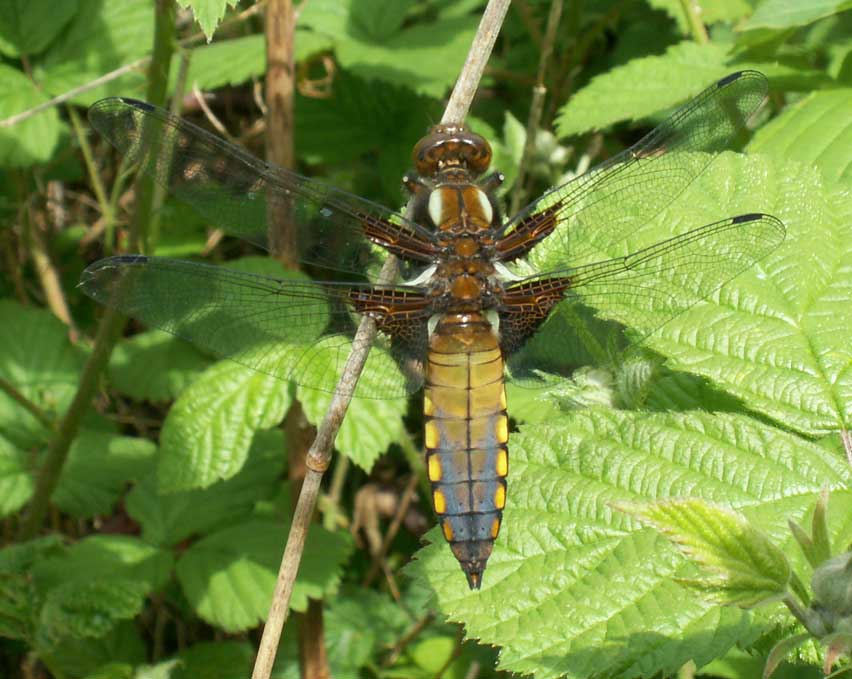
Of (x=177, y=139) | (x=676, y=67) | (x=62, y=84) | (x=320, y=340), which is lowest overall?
(x=320, y=340)

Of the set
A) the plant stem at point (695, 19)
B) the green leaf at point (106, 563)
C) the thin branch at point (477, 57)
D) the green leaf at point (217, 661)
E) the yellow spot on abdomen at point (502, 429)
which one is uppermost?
the plant stem at point (695, 19)

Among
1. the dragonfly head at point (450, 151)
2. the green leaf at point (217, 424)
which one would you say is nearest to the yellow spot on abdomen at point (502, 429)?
the dragonfly head at point (450, 151)

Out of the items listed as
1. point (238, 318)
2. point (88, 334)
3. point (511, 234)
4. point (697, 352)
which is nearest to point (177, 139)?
point (238, 318)

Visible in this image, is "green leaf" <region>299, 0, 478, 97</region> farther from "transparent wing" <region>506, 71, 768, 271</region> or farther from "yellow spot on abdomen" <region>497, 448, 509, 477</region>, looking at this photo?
"yellow spot on abdomen" <region>497, 448, 509, 477</region>

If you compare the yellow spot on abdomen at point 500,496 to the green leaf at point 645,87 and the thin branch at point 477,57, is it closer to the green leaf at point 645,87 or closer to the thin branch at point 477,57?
the thin branch at point 477,57

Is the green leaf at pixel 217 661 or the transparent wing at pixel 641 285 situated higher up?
the transparent wing at pixel 641 285

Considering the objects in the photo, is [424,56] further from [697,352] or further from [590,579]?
[590,579]

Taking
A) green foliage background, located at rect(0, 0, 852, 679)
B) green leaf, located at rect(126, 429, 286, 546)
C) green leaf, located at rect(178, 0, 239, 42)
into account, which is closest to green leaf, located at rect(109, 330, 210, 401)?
green foliage background, located at rect(0, 0, 852, 679)

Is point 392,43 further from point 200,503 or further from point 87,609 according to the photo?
point 87,609
